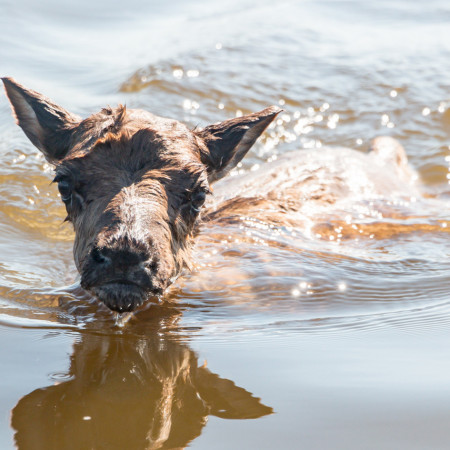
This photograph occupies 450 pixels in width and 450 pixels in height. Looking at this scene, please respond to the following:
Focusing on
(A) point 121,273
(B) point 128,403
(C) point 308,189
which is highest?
(C) point 308,189

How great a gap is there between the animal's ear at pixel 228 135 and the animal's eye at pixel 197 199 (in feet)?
2.81

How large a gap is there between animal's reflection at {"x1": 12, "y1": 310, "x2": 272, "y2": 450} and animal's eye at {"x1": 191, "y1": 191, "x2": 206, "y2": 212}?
5.21ft

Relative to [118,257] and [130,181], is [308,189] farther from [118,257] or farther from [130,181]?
[118,257]

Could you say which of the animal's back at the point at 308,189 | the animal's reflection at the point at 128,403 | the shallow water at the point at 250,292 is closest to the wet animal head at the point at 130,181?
the animal's reflection at the point at 128,403

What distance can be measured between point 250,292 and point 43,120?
269cm

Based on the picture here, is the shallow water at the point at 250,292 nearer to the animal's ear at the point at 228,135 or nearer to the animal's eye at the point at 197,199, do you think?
the animal's eye at the point at 197,199

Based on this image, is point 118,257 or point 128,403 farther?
point 118,257

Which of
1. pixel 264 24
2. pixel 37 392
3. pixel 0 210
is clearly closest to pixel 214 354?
pixel 37 392

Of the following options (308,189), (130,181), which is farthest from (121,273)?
(308,189)

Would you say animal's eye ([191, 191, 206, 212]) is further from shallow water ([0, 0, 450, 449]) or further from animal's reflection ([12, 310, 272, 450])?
animal's reflection ([12, 310, 272, 450])

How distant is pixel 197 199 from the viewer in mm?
6930

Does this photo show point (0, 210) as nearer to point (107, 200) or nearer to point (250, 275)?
point (250, 275)

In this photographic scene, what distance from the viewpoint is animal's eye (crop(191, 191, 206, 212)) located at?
6.88m

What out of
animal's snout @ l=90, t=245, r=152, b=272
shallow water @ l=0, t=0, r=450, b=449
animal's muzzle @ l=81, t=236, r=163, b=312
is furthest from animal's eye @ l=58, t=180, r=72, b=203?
animal's snout @ l=90, t=245, r=152, b=272
